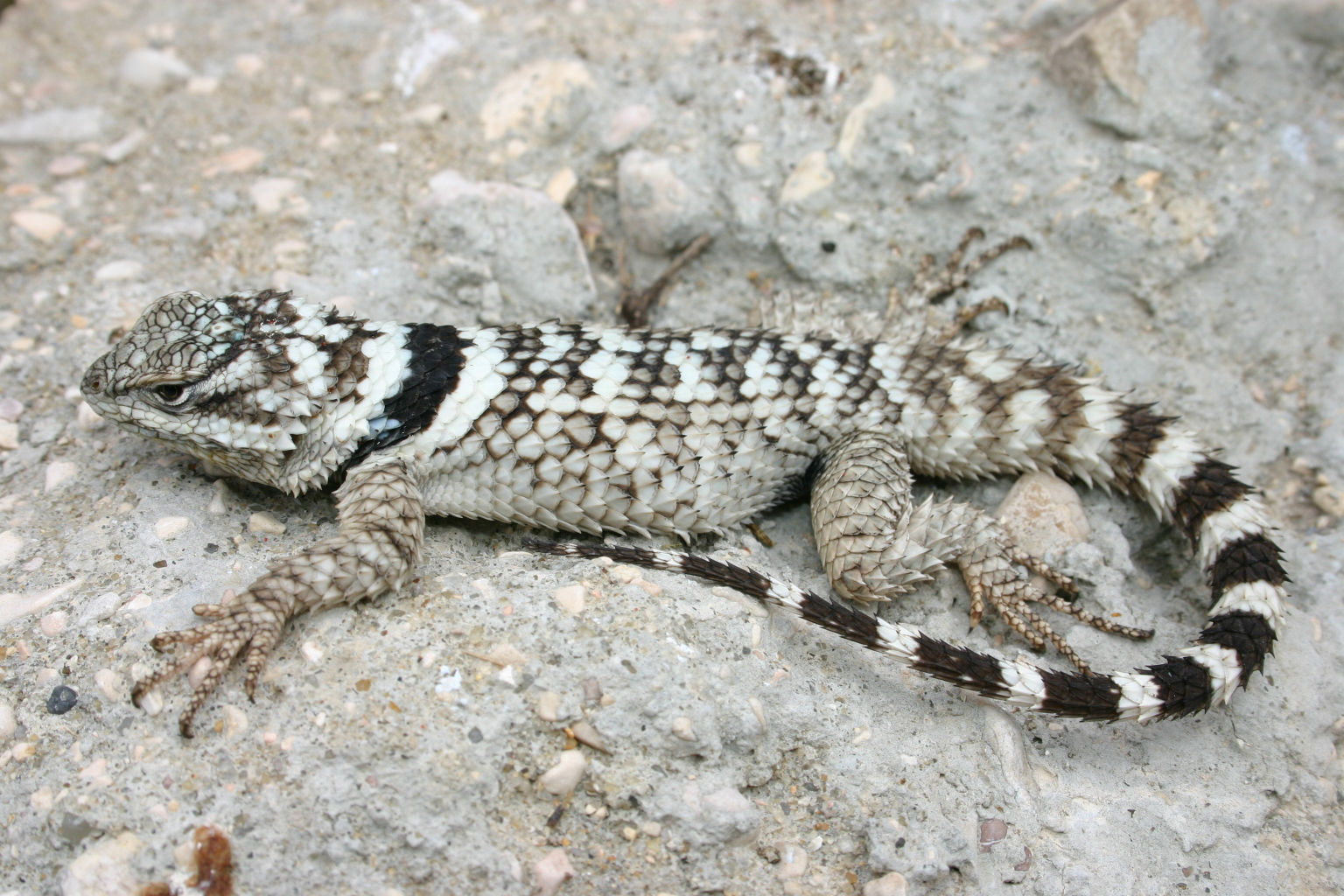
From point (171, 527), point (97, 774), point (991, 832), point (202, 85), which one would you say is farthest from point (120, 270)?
point (991, 832)

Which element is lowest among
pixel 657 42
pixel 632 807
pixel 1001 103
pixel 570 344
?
pixel 632 807

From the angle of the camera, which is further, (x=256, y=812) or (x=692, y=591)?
(x=692, y=591)

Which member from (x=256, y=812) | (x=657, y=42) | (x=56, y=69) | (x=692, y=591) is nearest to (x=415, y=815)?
(x=256, y=812)

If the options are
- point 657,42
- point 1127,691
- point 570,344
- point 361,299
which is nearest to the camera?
point 1127,691


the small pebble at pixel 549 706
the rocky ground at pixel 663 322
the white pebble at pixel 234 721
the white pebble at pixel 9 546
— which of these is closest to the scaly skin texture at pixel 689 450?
the rocky ground at pixel 663 322

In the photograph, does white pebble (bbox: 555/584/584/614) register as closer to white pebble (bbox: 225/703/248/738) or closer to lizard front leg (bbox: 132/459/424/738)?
lizard front leg (bbox: 132/459/424/738)

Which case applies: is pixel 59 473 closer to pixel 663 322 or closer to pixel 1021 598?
pixel 663 322

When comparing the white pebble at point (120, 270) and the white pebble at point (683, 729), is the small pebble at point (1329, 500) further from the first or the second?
the white pebble at point (120, 270)

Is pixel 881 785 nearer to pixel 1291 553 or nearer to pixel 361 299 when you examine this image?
pixel 1291 553
